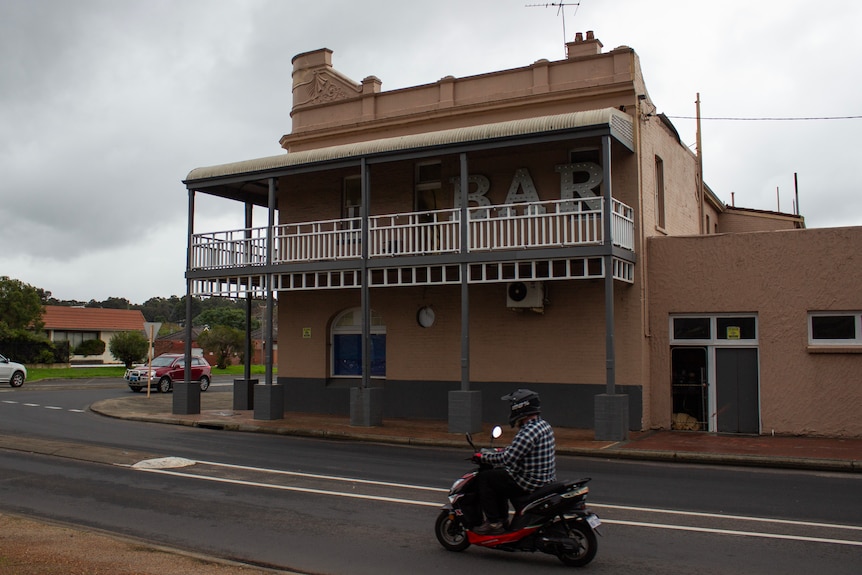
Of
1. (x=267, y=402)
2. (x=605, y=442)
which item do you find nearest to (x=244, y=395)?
(x=267, y=402)

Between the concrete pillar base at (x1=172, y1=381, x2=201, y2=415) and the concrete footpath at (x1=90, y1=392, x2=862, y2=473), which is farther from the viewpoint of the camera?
the concrete pillar base at (x1=172, y1=381, x2=201, y2=415)

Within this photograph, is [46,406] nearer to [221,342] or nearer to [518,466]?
[518,466]

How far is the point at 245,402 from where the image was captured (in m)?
21.2

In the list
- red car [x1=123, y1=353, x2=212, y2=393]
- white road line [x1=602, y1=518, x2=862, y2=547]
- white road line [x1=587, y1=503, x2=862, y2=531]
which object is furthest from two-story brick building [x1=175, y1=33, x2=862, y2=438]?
red car [x1=123, y1=353, x2=212, y2=393]

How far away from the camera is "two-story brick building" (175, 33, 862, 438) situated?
1638 centimetres

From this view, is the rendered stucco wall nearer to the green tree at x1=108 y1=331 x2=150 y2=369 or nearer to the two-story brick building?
the two-story brick building

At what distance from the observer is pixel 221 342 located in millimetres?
53812

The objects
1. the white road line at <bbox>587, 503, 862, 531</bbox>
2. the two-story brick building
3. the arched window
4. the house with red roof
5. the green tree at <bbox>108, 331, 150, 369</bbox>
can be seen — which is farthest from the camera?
the house with red roof

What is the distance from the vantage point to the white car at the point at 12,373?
32.1m

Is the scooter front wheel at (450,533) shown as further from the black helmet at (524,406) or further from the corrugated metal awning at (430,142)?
the corrugated metal awning at (430,142)

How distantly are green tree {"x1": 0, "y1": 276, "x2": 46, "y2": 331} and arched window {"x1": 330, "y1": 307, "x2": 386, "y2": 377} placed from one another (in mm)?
38540

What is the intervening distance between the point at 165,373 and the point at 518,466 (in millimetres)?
27340

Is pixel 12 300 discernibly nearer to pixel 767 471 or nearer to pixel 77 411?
pixel 77 411

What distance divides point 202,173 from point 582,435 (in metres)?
11.7
